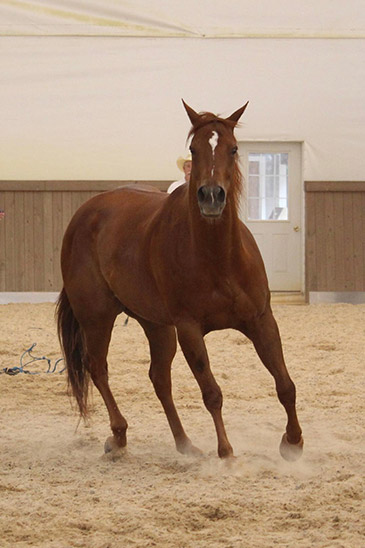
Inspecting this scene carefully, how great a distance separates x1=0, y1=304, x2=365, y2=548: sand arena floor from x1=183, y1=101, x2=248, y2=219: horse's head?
1.04 metres

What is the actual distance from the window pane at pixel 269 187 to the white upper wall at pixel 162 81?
358 millimetres

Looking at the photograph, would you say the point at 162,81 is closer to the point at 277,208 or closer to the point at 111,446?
the point at 277,208

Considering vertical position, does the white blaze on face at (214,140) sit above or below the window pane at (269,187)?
below

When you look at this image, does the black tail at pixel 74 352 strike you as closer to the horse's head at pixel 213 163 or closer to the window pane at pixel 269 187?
the horse's head at pixel 213 163

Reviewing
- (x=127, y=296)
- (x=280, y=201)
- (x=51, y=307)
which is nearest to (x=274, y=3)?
(x=280, y=201)

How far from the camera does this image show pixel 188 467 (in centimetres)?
344

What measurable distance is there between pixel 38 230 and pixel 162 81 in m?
2.71

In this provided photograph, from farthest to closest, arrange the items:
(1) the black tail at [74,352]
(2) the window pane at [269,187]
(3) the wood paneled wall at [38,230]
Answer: (2) the window pane at [269,187]
(3) the wood paneled wall at [38,230]
(1) the black tail at [74,352]

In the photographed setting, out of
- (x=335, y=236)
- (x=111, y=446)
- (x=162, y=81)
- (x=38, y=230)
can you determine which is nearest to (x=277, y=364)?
(x=111, y=446)

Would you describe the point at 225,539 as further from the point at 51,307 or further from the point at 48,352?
the point at 51,307

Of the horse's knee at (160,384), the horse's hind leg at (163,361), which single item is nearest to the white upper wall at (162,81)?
the horse's hind leg at (163,361)

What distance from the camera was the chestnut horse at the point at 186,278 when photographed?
324 cm

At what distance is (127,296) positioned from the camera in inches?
149

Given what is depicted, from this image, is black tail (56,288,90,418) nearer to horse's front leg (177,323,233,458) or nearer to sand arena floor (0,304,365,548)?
sand arena floor (0,304,365,548)
